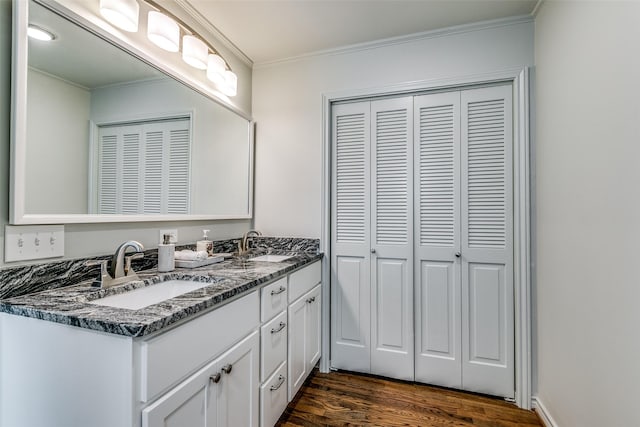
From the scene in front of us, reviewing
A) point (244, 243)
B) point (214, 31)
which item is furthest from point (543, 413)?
point (214, 31)

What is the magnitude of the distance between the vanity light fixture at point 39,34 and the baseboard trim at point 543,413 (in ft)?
9.45

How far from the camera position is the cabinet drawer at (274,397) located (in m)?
1.41

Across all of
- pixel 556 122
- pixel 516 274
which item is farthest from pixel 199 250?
pixel 556 122

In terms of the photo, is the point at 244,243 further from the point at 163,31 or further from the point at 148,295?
the point at 163,31

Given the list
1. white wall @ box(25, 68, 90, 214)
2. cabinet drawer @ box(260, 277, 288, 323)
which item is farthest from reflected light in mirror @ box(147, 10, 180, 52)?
cabinet drawer @ box(260, 277, 288, 323)

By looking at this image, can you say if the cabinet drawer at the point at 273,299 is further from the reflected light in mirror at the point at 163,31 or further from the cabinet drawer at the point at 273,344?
the reflected light in mirror at the point at 163,31

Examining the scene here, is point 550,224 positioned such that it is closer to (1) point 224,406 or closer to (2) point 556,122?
(2) point 556,122

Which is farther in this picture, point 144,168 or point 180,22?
point 180,22

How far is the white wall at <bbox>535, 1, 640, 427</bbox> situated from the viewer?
3.34ft

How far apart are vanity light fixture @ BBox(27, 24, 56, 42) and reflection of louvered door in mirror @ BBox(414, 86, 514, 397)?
192cm

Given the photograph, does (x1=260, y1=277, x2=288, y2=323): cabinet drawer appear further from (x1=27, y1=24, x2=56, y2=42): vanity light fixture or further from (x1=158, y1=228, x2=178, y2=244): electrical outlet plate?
(x1=27, y1=24, x2=56, y2=42): vanity light fixture

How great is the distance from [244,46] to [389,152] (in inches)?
51.6

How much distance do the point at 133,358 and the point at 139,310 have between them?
0.14m

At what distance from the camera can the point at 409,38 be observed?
2.07m
